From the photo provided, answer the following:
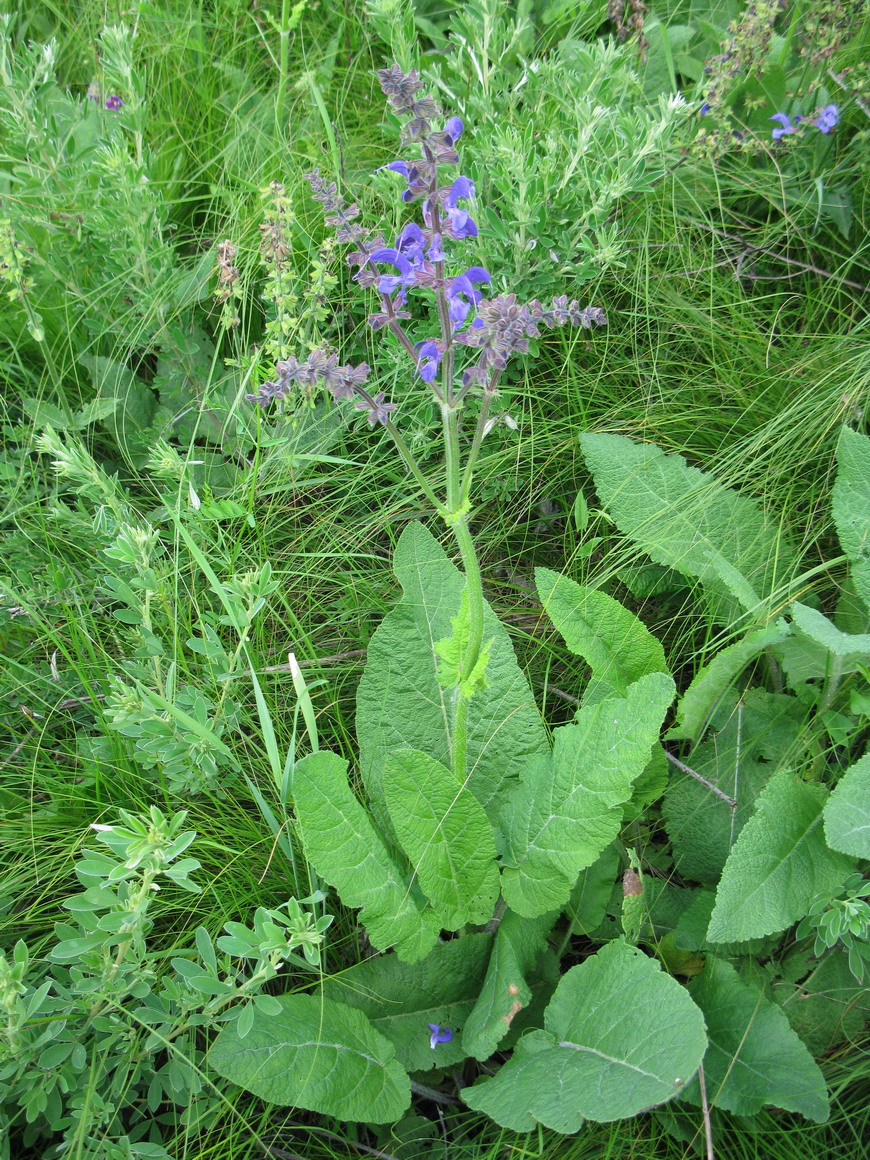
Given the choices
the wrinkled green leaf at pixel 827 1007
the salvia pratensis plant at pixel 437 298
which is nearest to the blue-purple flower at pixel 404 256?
the salvia pratensis plant at pixel 437 298

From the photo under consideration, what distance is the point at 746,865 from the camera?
1.61 meters

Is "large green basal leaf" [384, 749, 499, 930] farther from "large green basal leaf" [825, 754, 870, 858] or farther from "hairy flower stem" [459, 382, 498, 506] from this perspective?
"large green basal leaf" [825, 754, 870, 858]

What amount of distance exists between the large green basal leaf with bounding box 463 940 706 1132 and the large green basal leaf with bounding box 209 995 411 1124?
0.50 ft

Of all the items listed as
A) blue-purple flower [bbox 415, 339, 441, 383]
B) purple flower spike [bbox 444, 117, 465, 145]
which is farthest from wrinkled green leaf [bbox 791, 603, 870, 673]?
purple flower spike [bbox 444, 117, 465, 145]

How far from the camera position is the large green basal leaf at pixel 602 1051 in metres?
1.36

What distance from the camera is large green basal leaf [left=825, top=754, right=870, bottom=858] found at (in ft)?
5.04

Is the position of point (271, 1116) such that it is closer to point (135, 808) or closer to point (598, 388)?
point (135, 808)

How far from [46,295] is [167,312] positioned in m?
0.42

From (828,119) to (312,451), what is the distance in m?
1.81

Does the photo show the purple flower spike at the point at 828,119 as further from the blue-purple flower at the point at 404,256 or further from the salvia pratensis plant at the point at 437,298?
the blue-purple flower at the point at 404,256

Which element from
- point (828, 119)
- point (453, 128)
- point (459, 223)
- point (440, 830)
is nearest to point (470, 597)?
point (440, 830)

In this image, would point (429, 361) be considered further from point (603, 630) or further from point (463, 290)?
point (603, 630)

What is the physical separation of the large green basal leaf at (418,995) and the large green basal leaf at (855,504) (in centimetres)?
110

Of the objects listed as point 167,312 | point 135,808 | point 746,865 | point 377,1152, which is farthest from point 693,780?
point 167,312
